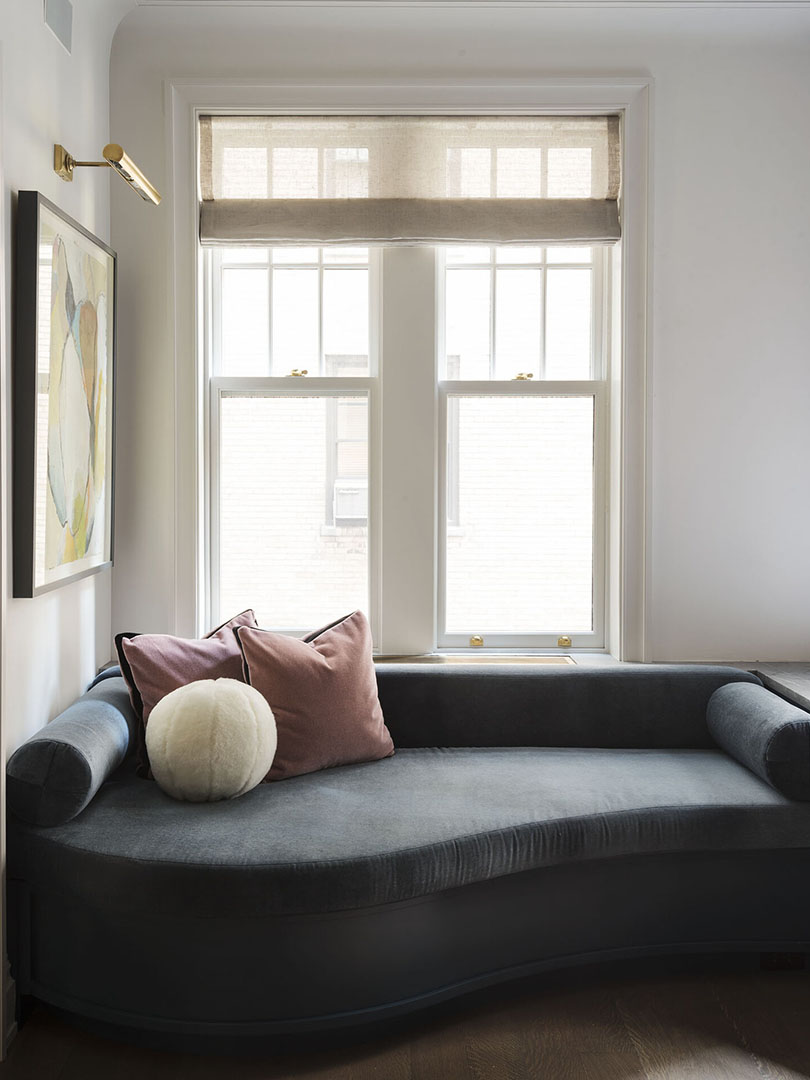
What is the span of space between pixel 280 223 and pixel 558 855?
2.19 meters

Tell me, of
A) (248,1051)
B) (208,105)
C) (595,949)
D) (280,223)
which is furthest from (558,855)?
Answer: (208,105)

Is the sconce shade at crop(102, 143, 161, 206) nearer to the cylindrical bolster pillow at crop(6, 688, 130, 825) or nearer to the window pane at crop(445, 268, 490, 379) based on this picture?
the window pane at crop(445, 268, 490, 379)

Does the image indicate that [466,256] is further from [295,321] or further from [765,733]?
[765,733]

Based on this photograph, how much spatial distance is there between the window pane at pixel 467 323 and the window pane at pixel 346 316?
31cm

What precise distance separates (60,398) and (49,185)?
1.90 feet

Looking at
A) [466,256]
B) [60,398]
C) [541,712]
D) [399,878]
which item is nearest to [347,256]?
[466,256]

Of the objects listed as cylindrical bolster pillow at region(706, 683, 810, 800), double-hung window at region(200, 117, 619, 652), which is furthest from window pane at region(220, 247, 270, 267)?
cylindrical bolster pillow at region(706, 683, 810, 800)

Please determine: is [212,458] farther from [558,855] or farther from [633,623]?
[558,855]

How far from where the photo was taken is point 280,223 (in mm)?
2986

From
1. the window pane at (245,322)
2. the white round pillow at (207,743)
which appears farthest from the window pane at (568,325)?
the white round pillow at (207,743)

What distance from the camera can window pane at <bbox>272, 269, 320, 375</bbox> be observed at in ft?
10.3

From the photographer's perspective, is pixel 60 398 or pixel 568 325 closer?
pixel 60 398

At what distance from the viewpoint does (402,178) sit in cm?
299

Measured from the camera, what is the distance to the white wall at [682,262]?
9.59ft
